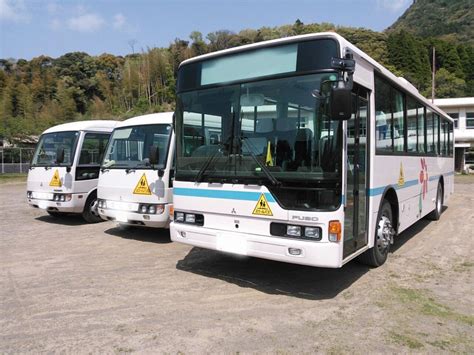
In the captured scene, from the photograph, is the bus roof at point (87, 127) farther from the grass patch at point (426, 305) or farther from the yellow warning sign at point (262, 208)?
the grass patch at point (426, 305)

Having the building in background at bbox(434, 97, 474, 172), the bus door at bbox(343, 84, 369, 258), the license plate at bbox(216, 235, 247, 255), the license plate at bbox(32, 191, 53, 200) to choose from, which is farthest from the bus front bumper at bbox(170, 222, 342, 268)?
the building in background at bbox(434, 97, 474, 172)

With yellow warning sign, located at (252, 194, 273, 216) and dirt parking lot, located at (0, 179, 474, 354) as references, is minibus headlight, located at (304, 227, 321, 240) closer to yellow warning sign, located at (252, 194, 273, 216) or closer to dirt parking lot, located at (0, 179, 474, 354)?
yellow warning sign, located at (252, 194, 273, 216)

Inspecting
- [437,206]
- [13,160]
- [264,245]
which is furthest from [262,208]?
[13,160]

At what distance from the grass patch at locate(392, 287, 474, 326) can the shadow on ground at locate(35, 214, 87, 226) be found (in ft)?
25.3

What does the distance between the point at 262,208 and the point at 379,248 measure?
7.45 feet

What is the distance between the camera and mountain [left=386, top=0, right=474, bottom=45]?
98.5m

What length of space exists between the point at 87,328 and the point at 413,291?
12.6 feet

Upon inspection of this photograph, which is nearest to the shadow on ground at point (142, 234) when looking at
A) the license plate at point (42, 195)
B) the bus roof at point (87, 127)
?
the license plate at point (42, 195)

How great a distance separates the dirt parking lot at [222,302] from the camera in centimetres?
369

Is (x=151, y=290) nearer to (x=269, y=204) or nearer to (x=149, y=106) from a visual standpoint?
(x=269, y=204)

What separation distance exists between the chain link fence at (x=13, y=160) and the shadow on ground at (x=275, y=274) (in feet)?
93.8

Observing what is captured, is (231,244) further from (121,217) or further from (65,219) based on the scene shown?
(65,219)

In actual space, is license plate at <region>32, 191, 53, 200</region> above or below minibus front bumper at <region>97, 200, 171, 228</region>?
above

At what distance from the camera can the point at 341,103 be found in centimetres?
412
